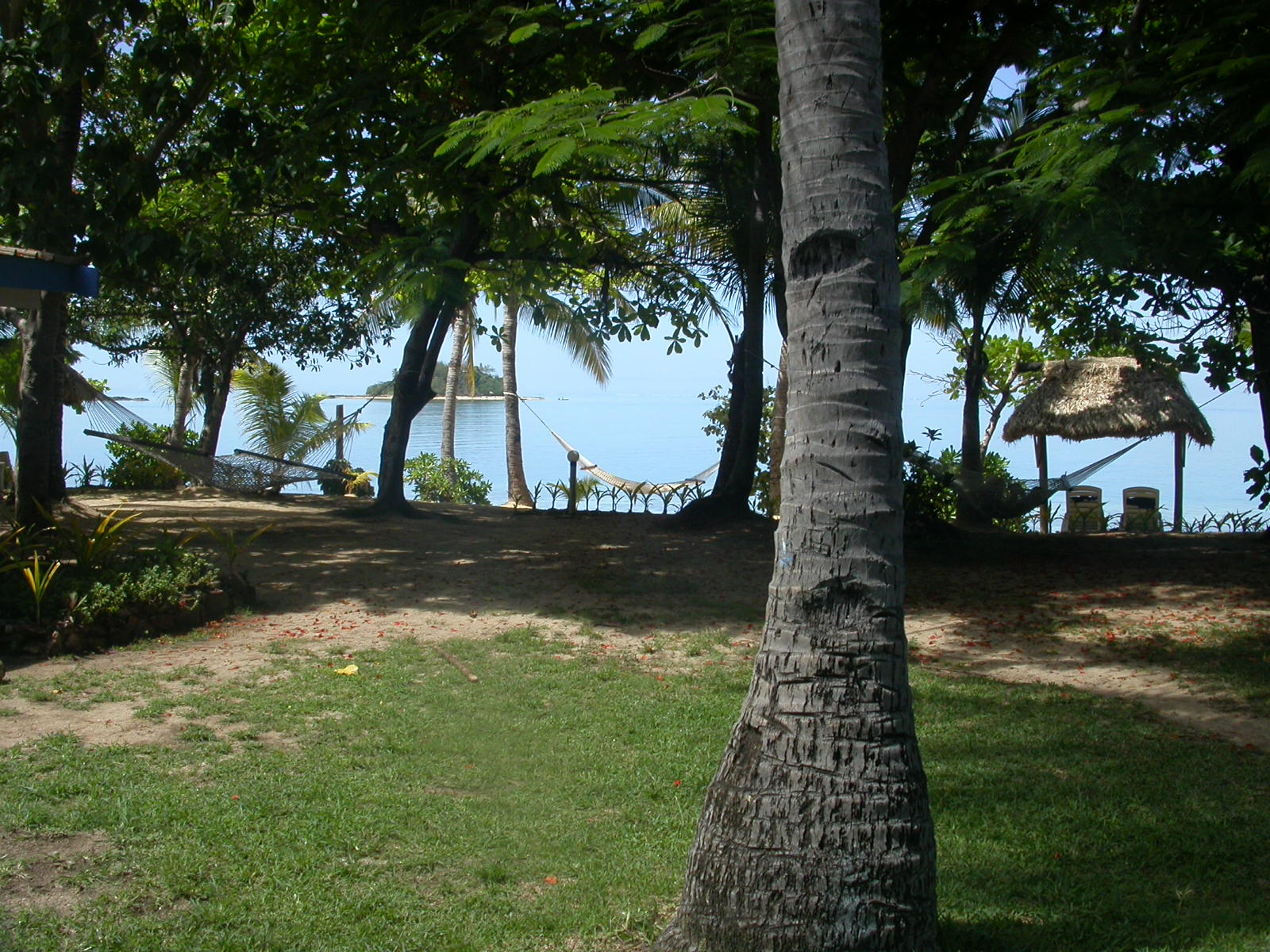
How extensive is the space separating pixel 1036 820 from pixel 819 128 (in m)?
2.76

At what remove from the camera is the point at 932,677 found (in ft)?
21.8

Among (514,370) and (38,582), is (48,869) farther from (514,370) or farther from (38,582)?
(514,370)

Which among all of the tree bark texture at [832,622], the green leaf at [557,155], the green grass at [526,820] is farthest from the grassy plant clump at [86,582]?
the tree bark texture at [832,622]

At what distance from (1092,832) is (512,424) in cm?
1732

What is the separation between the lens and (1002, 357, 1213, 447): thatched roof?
14.6 meters

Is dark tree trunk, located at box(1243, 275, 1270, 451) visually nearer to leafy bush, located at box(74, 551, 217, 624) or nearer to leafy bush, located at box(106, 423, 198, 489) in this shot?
leafy bush, located at box(74, 551, 217, 624)

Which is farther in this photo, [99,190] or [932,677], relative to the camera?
[99,190]

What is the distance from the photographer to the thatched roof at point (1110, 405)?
14570 mm

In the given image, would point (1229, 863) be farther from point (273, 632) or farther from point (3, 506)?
point (3, 506)

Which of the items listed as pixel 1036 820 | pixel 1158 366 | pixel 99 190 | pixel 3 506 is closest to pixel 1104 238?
pixel 1036 820

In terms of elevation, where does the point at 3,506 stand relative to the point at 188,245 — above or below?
below

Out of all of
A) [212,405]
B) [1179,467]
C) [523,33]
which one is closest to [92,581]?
[523,33]

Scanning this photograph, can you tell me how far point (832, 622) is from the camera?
292 centimetres

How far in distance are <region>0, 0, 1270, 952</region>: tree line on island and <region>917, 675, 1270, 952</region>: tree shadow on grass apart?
0.69 m
